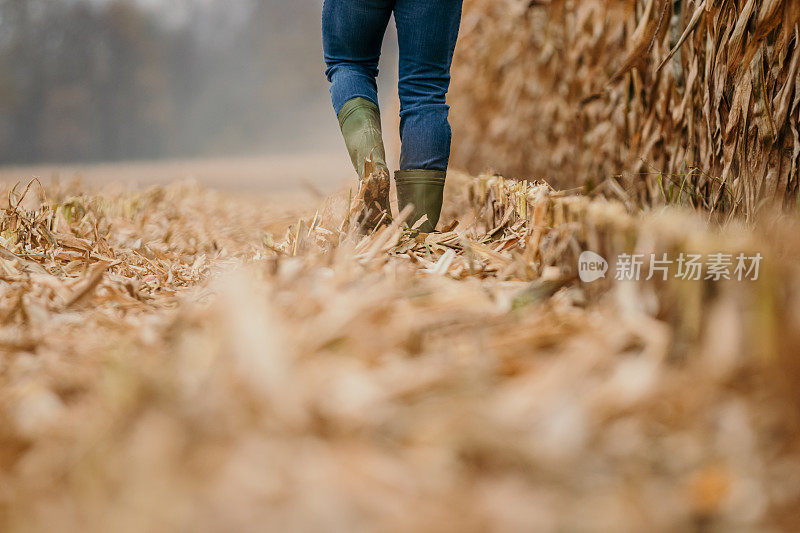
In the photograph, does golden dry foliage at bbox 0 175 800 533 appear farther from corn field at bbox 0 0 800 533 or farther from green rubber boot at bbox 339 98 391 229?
green rubber boot at bbox 339 98 391 229

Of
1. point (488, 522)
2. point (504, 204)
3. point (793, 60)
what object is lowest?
point (488, 522)

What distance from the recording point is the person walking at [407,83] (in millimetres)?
1324

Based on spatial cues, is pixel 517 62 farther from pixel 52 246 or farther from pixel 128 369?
pixel 128 369

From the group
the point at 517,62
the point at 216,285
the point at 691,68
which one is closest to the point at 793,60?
the point at 691,68

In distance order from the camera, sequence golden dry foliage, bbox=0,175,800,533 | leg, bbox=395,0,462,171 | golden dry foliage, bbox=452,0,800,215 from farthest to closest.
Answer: leg, bbox=395,0,462,171 → golden dry foliage, bbox=452,0,800,215 → golden dry foliage, bbox=0,175,800,533

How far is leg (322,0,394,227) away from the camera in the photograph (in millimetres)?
1325

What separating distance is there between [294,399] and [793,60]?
1071 mm

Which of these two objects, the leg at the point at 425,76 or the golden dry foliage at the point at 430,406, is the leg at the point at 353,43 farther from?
the golden dry foliage at the point at 430,406

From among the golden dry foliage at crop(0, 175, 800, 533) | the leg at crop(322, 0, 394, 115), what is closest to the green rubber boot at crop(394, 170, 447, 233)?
the leg at crop(322, 0, 394, 115)

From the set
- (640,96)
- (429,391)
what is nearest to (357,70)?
(640,96)

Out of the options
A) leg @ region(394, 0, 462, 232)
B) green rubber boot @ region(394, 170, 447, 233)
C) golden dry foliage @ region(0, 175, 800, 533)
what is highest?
leg @ region(394, 0, 462, 232)

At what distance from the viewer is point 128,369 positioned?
438mm

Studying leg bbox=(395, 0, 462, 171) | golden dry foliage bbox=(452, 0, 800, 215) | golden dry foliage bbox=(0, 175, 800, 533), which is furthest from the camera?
leg bbox=(395, 0, 462, 171)

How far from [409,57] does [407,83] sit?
0.18 ft
